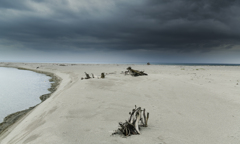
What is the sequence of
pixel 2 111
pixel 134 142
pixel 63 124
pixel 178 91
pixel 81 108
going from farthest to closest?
pixel 178 91 < pixel 2 111 < pixel 81 108 < pixel 63 124 < pixel 134 142

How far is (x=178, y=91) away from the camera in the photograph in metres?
7.71

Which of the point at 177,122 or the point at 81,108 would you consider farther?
the point at 81,108

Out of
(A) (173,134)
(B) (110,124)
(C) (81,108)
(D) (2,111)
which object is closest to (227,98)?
(A) (173,134)

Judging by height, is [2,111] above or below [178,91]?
below

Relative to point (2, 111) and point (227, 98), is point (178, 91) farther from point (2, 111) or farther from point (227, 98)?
point (2, 111)

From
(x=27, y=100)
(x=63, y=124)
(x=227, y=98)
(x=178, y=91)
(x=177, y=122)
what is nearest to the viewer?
(x=63, y=124)

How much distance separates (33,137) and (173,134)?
326cm

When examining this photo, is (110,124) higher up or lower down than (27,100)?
higher up

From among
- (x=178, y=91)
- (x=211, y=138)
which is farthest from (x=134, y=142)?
(x=178, y=91)

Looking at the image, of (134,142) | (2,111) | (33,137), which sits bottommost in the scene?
(2,111)

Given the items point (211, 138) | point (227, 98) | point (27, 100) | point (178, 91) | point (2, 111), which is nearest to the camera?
point (211, 138)

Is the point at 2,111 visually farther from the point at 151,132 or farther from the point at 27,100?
the point at 151,132

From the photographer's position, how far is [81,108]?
5113 mm

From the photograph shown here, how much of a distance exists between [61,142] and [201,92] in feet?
24.1
